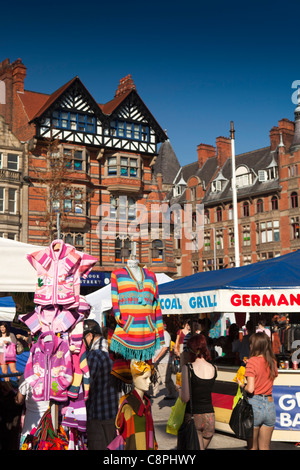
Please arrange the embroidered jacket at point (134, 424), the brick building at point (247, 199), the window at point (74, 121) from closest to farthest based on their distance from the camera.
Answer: the embroidered jacket at point (134, 424)
the window at point (74, 121)
the brick building at point (247, 199)

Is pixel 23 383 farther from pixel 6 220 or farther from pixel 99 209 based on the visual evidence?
Answer: pixel 99 209

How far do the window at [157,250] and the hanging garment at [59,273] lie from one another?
109 ft

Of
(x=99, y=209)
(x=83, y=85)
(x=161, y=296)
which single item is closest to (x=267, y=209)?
(x=99, y=209)

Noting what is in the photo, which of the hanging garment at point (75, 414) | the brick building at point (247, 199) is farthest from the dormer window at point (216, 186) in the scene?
the hanging garment at point (75, 414)

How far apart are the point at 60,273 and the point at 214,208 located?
48970 mm

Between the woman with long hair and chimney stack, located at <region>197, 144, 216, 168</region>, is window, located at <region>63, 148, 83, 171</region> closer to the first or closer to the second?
chimney stack, located at <region>197, 144, 216, 168</region>

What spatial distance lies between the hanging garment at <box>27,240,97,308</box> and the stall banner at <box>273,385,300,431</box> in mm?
4309

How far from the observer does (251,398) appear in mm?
6398

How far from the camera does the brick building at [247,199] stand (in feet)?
152

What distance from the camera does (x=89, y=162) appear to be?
36.3 m

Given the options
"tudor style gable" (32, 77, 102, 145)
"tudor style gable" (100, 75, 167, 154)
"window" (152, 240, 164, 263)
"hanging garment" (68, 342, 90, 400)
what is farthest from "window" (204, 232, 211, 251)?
"hanging garment" (68, 342, 90, 400)

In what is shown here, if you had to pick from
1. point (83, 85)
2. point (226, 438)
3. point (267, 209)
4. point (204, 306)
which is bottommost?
point (226, 438)

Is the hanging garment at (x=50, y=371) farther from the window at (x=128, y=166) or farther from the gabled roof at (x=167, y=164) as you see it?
the gabled roof at (x=167, y=164)

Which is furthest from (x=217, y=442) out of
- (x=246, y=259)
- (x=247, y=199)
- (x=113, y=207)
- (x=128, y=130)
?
(x=247, y=199)
